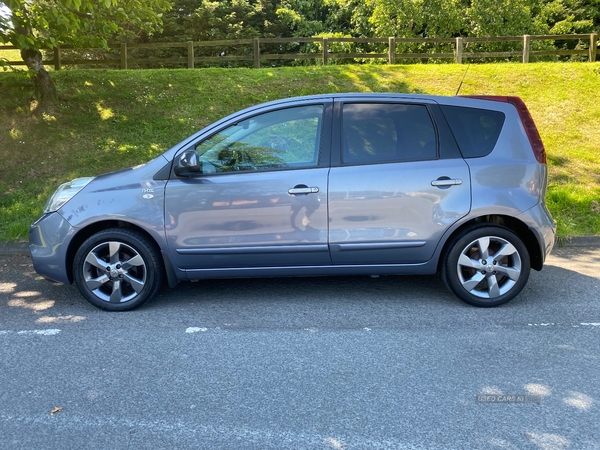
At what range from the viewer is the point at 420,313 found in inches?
183

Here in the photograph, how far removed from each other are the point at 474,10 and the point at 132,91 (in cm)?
1289

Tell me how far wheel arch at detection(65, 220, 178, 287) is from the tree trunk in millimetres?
7806

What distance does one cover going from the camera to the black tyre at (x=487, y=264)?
185 inches

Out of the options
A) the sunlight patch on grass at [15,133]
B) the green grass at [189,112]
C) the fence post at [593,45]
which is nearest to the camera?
the green grass at [189,112]

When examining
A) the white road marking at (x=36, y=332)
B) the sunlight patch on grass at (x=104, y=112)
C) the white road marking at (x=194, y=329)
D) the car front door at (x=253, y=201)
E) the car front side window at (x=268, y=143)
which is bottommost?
the white road marking at (x=36, y=332)

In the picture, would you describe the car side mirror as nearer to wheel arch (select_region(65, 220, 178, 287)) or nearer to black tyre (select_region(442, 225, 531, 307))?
wheel arch (select_region(65, 220, 178, 287))

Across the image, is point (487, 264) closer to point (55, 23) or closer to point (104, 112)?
point (55, 23)

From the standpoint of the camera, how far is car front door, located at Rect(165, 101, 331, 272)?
465 centimetres

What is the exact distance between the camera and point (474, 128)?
480 cm

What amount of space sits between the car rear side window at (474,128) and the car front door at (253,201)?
1108mm

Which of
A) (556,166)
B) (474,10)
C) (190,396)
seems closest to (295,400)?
(190,396)

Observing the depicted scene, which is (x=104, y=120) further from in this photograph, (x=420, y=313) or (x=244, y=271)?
(x=420, y=313)

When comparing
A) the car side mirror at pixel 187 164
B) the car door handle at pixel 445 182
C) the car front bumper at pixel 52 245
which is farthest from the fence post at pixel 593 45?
the car front bumper at pixel 52 245

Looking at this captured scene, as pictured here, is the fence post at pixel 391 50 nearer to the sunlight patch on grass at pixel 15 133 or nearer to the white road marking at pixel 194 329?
the sunlight patch on grass at pixel 15 133
